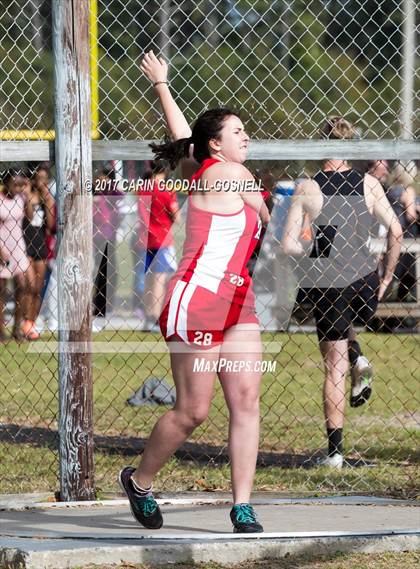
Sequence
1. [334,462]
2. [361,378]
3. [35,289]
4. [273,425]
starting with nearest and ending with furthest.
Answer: [334,462], [361,378], [273,425], [35,289]

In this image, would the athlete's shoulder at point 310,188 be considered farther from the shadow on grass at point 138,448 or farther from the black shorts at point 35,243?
the black shorts at point 35,243

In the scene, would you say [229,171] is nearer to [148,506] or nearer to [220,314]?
[220,314]

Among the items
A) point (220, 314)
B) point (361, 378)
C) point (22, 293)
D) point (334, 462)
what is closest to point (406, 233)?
point (22, 293)

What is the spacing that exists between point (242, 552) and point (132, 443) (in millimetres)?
3006

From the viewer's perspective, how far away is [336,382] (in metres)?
6.93

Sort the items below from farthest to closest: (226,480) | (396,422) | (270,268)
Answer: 1. (270,268)
2. (396,422)
3. (226,480)

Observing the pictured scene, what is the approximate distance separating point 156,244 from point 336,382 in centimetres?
428

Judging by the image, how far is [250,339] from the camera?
Result: 4.77 metres

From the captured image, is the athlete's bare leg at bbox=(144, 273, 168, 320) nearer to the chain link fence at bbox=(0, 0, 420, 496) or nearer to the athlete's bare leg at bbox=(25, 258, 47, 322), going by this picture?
the chain link fence at bbox=(0, 0, 420, 496)

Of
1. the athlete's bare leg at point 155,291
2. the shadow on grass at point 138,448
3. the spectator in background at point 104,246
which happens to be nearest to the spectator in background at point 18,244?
the spectator in background at point 104,246

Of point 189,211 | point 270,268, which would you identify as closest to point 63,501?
point 189,211

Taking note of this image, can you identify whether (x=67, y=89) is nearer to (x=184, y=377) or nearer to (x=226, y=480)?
(x=184, y=377)

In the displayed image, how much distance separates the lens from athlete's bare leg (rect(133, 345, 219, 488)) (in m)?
4.72

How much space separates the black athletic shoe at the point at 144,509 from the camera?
4.99 m
